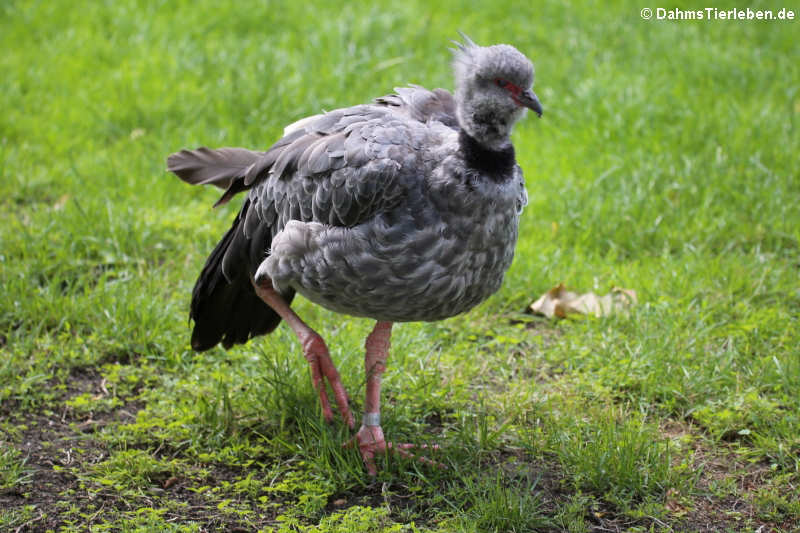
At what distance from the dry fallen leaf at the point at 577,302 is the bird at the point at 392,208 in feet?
4.18

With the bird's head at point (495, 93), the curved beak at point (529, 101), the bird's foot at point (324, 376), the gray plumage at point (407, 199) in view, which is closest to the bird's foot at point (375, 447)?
the bird's foot at point (324, 376)

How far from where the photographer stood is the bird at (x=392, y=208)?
3.33 m

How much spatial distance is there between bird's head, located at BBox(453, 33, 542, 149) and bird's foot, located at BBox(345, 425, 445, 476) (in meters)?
1.26

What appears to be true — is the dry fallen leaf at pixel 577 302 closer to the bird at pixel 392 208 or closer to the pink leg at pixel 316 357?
the bird at pixel 392 208

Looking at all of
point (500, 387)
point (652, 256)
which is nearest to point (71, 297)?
point (500, 387)

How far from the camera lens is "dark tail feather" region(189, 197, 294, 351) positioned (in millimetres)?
3994

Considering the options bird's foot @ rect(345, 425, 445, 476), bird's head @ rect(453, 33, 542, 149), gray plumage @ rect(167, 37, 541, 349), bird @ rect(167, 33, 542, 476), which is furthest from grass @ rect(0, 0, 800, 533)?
bird's head @ rect(453, 33, 542, 149)

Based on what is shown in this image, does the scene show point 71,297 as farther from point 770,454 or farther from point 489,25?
point 489,25

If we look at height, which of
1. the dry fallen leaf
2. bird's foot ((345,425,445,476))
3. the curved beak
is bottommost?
bird's foot ((345,425,445,476))

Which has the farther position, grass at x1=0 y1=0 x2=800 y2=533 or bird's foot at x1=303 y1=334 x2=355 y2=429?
bird's foot at x1=303 y1=334 x2=355 y2=429

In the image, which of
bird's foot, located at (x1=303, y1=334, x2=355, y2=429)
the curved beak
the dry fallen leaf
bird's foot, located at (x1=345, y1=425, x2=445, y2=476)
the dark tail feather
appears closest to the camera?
the curved beak

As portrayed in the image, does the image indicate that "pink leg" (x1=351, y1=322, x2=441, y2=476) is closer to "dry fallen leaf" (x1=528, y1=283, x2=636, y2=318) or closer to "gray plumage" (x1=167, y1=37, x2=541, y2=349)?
"gray plumage" (x1=167, y1=37, x2=541, y2=349)

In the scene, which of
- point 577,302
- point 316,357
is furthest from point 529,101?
point 577,302

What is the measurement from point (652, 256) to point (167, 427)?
2895 millimetres
